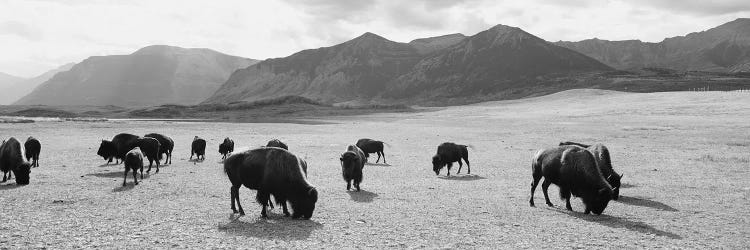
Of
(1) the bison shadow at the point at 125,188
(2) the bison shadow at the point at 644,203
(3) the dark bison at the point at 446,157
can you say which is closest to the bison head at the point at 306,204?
(1) the bison shadow at the point at 125,188

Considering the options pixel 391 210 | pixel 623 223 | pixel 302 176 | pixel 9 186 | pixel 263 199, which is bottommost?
pixel 623 223

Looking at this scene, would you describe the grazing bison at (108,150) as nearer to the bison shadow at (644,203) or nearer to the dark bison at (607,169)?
the dark bison at (607,169)

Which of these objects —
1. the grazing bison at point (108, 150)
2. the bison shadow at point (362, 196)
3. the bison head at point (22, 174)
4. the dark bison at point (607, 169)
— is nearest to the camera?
the dark bison at point (607, 169)

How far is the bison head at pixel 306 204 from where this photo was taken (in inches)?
505

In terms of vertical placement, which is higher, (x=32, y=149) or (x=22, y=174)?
(x=32, y=149)

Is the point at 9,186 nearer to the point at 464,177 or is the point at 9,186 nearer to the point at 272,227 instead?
the point at 272,227

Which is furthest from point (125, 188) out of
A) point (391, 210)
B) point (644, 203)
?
point (644, 203)

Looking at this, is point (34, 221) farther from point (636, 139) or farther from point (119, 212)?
point (636, 139)

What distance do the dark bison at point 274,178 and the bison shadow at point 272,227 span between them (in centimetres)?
32

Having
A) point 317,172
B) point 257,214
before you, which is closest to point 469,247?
point 257,214

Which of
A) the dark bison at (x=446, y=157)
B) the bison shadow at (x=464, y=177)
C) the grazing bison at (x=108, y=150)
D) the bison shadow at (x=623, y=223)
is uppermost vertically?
the grazing bison at (x=108, y=150)

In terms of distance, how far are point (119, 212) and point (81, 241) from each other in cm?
317

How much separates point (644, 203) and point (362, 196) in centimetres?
903

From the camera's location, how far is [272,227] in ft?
39.5
